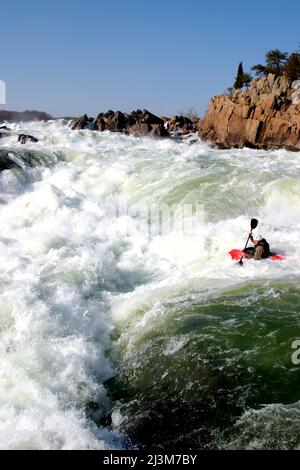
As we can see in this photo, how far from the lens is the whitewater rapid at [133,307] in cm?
503

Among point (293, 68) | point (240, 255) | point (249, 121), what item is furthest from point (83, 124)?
point (240, 255)

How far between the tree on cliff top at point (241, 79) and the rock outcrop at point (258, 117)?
10.5 m

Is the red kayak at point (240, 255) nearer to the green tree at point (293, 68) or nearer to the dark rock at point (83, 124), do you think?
the green tree at point (293, 68)

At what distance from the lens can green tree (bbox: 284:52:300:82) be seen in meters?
31.2

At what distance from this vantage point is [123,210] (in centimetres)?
1398

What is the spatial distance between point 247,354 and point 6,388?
2.83 metres

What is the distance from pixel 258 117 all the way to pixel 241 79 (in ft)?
56.0

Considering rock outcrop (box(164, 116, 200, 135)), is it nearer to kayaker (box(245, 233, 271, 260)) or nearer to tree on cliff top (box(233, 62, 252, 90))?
tree on cliff top (box(233, 62, 252, 90))

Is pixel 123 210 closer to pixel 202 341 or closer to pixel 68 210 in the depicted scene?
pixel 68 210

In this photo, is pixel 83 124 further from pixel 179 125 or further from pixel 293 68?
pixel 293 68

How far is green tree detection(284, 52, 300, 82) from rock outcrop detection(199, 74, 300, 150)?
1299 millimetres

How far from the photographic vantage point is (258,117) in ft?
88.6

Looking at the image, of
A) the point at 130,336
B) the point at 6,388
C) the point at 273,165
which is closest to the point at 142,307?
the point at 130,336

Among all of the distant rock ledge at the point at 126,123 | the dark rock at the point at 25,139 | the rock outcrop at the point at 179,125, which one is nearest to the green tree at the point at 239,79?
the rock outcrop at the point at 179,125
